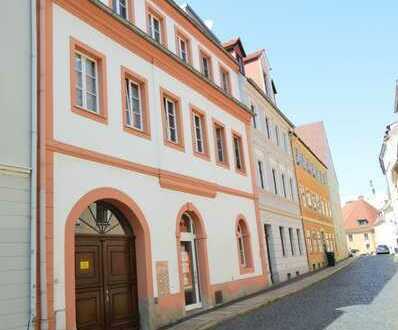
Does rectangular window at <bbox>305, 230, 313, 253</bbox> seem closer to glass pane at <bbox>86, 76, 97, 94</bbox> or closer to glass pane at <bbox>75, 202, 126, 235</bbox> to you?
glass pane at <bbox>75, 202, 126, 235</bbox>

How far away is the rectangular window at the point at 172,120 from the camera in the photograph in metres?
14.6

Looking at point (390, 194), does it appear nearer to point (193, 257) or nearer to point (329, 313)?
point (193, 257)

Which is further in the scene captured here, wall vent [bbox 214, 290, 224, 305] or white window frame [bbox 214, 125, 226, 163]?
white window frame [bbox 214, 125, 226, 163]

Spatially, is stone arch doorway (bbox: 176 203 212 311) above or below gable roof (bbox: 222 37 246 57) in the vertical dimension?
below

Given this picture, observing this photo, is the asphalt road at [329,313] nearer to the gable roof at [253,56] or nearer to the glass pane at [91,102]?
the glass pane at [91,102]

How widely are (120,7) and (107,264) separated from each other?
7.59 metres

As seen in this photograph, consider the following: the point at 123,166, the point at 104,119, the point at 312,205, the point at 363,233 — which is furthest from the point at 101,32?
the point at 363,233

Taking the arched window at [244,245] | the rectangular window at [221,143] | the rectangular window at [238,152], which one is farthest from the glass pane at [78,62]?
the arched window at [244,245]

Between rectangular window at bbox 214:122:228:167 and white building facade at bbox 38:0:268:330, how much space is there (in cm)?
6

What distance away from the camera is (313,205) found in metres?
38.5

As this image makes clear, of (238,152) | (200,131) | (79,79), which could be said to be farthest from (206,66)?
(79,79)

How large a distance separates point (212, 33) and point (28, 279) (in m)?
16.4

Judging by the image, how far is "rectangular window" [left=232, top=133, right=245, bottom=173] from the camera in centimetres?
2022

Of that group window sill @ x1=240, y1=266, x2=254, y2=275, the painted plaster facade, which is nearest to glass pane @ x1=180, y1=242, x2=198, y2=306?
window sill @ x1=240, y1=266, x2=254, y2=275
